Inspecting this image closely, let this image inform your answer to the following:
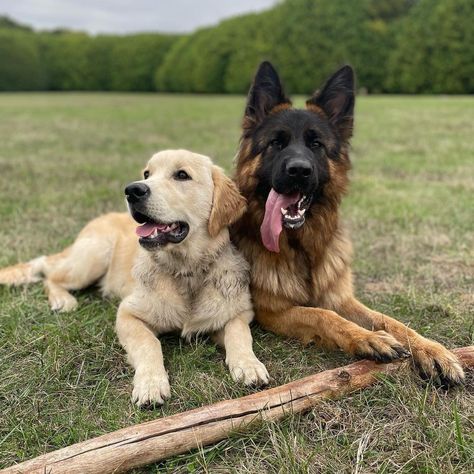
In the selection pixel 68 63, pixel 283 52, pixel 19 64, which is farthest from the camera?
pixel 68 63

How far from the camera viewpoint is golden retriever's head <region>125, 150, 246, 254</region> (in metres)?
2.81

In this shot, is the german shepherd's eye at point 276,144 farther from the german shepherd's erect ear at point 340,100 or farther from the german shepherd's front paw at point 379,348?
the german shepherd's front paw at point 379,348

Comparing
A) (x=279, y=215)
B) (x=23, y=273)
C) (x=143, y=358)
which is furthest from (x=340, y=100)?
(x=23, y=273)

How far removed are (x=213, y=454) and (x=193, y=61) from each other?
37.2 meters

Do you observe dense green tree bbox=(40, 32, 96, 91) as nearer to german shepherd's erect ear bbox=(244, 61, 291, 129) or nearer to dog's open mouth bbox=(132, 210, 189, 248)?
german shepherd's erect ear bbox=(244, 61, 291, 129)

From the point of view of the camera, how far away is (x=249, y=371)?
250cm

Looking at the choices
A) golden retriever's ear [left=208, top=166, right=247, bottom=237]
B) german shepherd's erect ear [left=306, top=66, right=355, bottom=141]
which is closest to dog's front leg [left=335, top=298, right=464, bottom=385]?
golden retriever's ear [left=208, top=166, right=247, bottom=237]

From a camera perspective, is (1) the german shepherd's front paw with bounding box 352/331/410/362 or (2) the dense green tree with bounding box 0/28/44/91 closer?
(1) the german shepherd's front paw with bounding box 352/331/410/362

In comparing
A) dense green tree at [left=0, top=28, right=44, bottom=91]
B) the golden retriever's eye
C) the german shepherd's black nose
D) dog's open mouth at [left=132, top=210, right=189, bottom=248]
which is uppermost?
the german shepherd's black nose

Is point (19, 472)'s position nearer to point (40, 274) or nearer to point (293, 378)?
point (293, 378)

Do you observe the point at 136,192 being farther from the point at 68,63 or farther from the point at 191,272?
the point at 68,63

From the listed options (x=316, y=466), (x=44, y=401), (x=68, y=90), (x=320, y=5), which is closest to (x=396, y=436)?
(x=316, y=466)

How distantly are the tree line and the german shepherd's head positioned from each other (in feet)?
58.9

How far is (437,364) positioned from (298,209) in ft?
3.98
